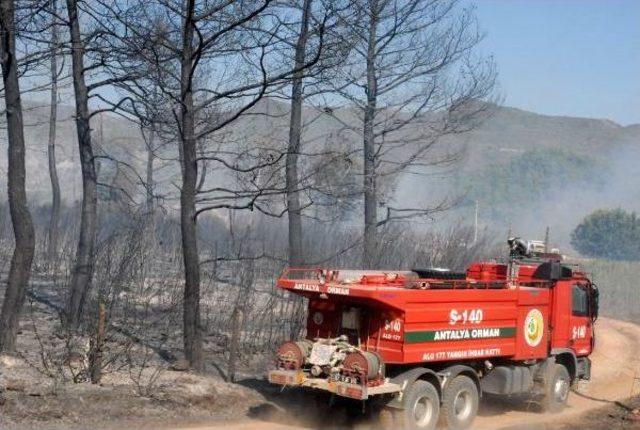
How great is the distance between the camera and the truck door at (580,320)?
Answer: 625 inches

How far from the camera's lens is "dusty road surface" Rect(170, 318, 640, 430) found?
13.2 m

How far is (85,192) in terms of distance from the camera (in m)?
17.0

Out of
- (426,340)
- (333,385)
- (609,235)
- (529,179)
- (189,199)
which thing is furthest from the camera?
(529,179)

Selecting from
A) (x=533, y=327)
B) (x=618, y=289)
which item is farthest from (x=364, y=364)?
(x=618, y=289)

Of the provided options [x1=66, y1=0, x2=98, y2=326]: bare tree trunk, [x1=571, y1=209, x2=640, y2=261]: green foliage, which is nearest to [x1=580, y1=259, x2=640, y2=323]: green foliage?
[x1=66, y1=0, x2=98, y2=326]: bare tree trunk

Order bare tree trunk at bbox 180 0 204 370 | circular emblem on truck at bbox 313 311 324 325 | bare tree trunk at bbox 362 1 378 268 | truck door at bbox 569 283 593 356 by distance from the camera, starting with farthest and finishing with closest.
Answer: bare tree trunk at bbox 362 1 378 268
truck door at bbox 569 283 593 356
bare tree trunk at bbox 180 0 204 370
circular emblem on truck at bbox 313 311 324 325

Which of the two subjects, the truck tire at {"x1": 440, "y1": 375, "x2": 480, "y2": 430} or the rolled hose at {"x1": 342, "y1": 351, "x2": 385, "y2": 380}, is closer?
the rolled hose at {"x1": 342, "y1": 351, "x2": 385, "y2": 380}

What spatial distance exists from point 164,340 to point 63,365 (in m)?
3.33

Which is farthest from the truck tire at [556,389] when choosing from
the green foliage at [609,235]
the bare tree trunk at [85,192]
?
the green foliage at [609,235]

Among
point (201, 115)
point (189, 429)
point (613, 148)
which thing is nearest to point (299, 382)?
point (189, 429)

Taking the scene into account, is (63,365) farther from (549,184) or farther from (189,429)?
(549,184)

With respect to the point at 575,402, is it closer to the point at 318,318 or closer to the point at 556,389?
the point at 556,389

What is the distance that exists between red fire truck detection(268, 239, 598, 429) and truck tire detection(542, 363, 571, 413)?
0.12 ft

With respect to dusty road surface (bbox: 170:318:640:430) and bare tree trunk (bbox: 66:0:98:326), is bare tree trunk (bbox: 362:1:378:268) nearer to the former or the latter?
dusty road surface (bbox: 170:318:640:430)
